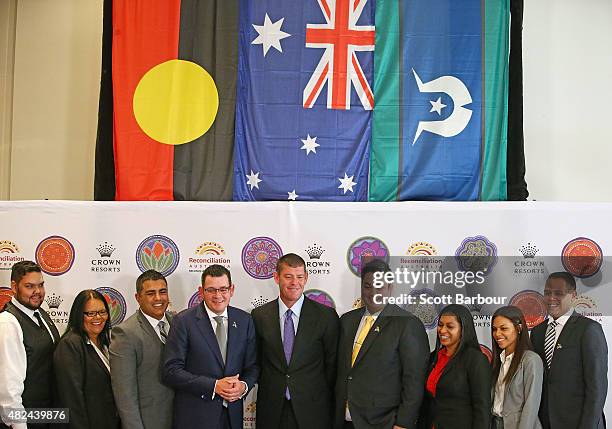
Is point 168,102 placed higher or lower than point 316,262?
higher

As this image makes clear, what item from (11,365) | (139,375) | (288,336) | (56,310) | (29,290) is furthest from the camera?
(56,310)

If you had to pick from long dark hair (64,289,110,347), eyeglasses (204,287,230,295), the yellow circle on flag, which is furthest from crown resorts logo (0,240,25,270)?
eyeglasses (204,287,230,295)

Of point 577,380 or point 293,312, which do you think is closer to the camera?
point 577,380

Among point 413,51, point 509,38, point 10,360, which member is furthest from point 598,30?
point 10,360

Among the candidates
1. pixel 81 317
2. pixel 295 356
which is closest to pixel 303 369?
pixel 295 356

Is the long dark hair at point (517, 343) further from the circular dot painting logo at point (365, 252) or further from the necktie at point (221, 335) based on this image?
the necktie at point (221, 335)

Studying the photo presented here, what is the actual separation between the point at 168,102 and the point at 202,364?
1905 mm

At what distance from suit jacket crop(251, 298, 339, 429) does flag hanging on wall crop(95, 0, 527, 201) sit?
39.6 inches

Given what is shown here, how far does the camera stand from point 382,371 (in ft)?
13.7

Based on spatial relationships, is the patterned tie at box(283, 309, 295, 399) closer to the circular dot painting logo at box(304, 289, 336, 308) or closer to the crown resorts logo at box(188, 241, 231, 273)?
the circular dot painting logo at box(304, 289, 336, 308)

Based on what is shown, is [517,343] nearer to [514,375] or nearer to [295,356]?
[514,375]

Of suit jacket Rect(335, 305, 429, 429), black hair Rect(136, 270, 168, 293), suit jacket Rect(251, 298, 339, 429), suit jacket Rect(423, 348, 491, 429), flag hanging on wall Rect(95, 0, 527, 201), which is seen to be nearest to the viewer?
suit jacket Rect(423, 348, 491, 429)

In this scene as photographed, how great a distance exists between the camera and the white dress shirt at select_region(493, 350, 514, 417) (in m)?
4.24

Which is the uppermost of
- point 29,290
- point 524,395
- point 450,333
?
point 29,290
